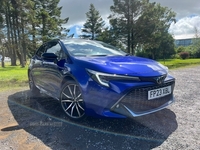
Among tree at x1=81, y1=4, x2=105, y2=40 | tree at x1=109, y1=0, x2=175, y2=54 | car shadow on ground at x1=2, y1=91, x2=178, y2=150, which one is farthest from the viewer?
tree at x1=81, y1=4, x2=105, y2=40

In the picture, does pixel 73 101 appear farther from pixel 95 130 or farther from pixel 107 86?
pixel 107 86

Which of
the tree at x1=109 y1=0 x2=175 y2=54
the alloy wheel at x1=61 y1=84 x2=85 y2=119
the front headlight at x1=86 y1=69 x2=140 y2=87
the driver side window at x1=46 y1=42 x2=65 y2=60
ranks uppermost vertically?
the tree at x1=109 y1=0 x2=175 y2=54

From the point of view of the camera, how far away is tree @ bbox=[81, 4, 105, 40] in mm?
39562

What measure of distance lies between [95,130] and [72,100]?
2.27 feet

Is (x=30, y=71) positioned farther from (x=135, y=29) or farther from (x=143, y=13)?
(x=143, y=13)

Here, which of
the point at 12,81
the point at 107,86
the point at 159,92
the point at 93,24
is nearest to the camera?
the point at 107,86

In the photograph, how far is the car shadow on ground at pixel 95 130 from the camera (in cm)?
234

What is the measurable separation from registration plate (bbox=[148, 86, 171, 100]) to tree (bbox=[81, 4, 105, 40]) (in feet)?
125

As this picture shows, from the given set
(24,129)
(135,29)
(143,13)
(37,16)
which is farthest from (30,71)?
(37,16)

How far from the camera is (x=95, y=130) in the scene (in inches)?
107

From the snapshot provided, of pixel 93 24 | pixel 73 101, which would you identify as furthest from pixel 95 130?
pixel 93 24

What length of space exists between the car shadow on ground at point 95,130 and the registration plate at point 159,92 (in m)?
0.50

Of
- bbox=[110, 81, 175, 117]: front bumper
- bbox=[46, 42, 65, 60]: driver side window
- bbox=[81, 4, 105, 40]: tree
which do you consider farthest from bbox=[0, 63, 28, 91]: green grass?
bbox=[81, 4, 105, 40]: tree

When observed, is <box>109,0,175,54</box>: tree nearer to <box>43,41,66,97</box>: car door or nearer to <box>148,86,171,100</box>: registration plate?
<box>43,41,66,97</box>: car door
